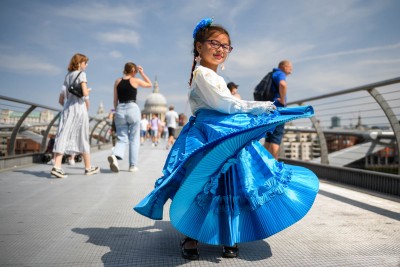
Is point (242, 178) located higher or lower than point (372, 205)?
higher

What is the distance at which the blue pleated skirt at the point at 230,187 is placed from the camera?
139 cm

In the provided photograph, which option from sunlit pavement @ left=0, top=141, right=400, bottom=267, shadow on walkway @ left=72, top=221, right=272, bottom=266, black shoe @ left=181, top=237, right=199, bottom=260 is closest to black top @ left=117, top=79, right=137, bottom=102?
sunlit pavement @ left=0, top=141, right=400, bottom=267

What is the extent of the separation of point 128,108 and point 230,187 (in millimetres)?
3439

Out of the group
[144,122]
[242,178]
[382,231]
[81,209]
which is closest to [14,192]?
[81,209]

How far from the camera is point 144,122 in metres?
15.1

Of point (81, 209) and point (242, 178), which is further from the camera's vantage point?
point (81, 209)

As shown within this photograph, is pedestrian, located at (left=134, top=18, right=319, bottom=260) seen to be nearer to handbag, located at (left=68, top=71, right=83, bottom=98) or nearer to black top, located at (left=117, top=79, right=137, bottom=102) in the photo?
handbag, located at (left=68, top=71, right=83, bottom=98)

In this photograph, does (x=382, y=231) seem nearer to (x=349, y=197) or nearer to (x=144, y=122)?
(x=349, y=197)

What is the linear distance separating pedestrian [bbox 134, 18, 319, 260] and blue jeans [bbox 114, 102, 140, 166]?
3.13m

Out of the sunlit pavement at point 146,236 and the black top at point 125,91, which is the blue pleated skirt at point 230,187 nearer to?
the sunlit pavement at point 146,236

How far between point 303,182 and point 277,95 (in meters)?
2.60

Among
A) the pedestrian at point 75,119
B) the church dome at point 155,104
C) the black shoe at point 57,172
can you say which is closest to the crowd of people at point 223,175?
the black shoe at point 57,172

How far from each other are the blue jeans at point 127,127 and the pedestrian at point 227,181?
3.13 metres

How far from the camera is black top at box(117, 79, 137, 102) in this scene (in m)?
4.64
